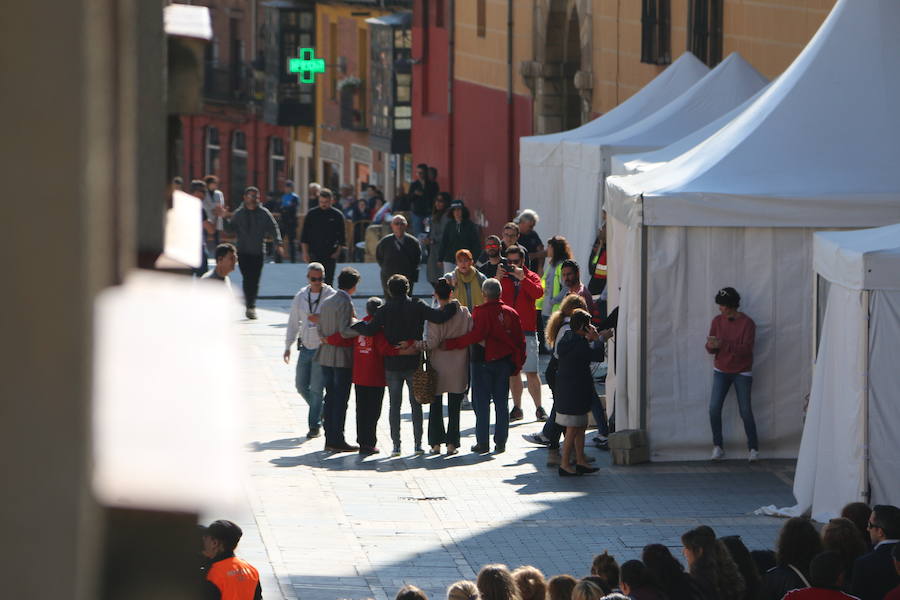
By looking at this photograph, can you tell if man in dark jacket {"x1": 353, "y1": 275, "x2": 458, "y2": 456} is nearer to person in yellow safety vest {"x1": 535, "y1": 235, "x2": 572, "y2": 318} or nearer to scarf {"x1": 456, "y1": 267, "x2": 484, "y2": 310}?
scarf {"x1": 456, "y1": 267, "x2": 484, "y2": 310}

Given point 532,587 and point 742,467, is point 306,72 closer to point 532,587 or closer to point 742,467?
point 742,467

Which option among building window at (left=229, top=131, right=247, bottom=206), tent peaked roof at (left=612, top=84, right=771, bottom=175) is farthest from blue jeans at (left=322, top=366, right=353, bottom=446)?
building window at (left=229, top=131, right=247, bottom=206)

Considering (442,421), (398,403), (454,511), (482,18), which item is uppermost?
(482,18)

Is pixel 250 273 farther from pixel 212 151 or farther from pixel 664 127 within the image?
pixel 212 151

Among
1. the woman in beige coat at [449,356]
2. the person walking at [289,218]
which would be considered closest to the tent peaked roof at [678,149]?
the woman in beige coat at [449,356]

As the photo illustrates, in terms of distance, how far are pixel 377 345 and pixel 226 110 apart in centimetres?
4660

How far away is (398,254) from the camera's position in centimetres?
1952

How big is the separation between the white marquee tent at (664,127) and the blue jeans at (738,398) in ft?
19.5

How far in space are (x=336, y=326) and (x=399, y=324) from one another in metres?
0.58

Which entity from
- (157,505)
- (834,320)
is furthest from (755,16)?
(157,505)

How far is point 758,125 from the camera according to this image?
1352 cm

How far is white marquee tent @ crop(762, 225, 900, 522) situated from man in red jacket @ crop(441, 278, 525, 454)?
127 inches

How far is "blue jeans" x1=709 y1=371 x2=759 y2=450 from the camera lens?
1287 centimetres

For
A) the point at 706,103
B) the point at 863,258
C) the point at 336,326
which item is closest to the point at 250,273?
the point at 706,103
